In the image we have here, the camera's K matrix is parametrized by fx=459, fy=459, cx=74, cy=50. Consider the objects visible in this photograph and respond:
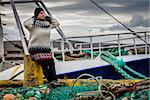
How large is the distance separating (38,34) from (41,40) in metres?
0.08

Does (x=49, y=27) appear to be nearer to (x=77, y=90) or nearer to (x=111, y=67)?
(x=77, y=90)

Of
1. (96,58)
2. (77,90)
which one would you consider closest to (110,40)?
(96,58)

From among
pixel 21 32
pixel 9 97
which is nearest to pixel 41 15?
pixel 21 32

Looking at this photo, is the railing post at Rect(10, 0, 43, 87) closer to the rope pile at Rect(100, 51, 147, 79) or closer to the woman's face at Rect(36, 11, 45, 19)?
the woman's face at Rect(36, 11, 45, 19)

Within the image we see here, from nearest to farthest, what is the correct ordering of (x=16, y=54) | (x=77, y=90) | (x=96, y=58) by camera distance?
1. (x=77, y=90)
2. (x=96, y=58)
3. (x=16, y=54)

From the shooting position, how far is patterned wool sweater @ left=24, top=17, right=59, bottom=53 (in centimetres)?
554

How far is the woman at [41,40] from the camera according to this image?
5.55 metres

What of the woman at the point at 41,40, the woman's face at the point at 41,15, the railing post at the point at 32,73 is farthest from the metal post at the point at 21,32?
the woman's face at the point at 41,15

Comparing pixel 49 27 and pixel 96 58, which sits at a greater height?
pixel 49 27

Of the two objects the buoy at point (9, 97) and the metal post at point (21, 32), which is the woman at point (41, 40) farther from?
the buoy at point (9, 97)

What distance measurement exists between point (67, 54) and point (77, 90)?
3297 millimetres

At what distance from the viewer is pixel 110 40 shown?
7156mm

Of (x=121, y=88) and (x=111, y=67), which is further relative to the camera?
(x=111, y=67)

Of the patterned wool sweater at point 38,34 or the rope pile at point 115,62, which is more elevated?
the patterned wool sweater at point 38,34
